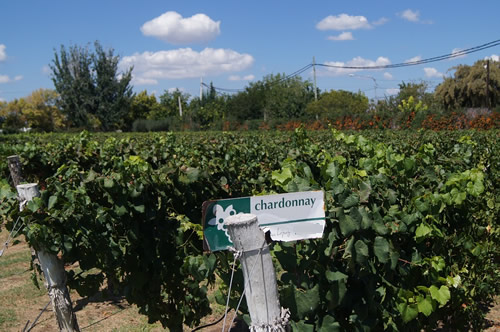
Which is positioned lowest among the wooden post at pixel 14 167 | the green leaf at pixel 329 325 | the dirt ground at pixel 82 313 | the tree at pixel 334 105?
the dirt ground at pixel 82 313

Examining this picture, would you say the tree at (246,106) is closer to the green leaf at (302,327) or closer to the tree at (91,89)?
the tree at (91,89)

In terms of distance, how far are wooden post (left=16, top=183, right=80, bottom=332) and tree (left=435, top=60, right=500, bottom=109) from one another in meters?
38.9

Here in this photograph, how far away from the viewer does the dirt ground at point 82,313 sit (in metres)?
4.74

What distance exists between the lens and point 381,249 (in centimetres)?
212

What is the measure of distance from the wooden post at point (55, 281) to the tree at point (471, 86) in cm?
3893

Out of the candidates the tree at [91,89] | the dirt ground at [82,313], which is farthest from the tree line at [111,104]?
the dirt ground at [82,313]

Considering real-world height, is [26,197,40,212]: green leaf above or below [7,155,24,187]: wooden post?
below

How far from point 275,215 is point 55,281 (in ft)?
6.33

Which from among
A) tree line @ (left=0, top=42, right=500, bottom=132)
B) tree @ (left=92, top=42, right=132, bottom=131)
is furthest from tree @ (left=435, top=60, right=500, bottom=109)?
tree @ (left=92, top=42, right=132, bottom=131)

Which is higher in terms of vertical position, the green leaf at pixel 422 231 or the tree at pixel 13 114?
the tree at pixel 13 114

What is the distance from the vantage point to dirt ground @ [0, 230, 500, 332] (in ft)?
15.5

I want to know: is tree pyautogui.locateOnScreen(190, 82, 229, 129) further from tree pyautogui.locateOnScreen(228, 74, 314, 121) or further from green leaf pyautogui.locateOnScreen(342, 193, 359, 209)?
green leaf pyautogui.locateOnScreen(342, 193, 359, 209)

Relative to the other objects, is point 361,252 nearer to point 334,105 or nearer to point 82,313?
point 82,313

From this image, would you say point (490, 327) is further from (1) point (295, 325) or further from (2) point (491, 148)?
(1) point (295, 325)
